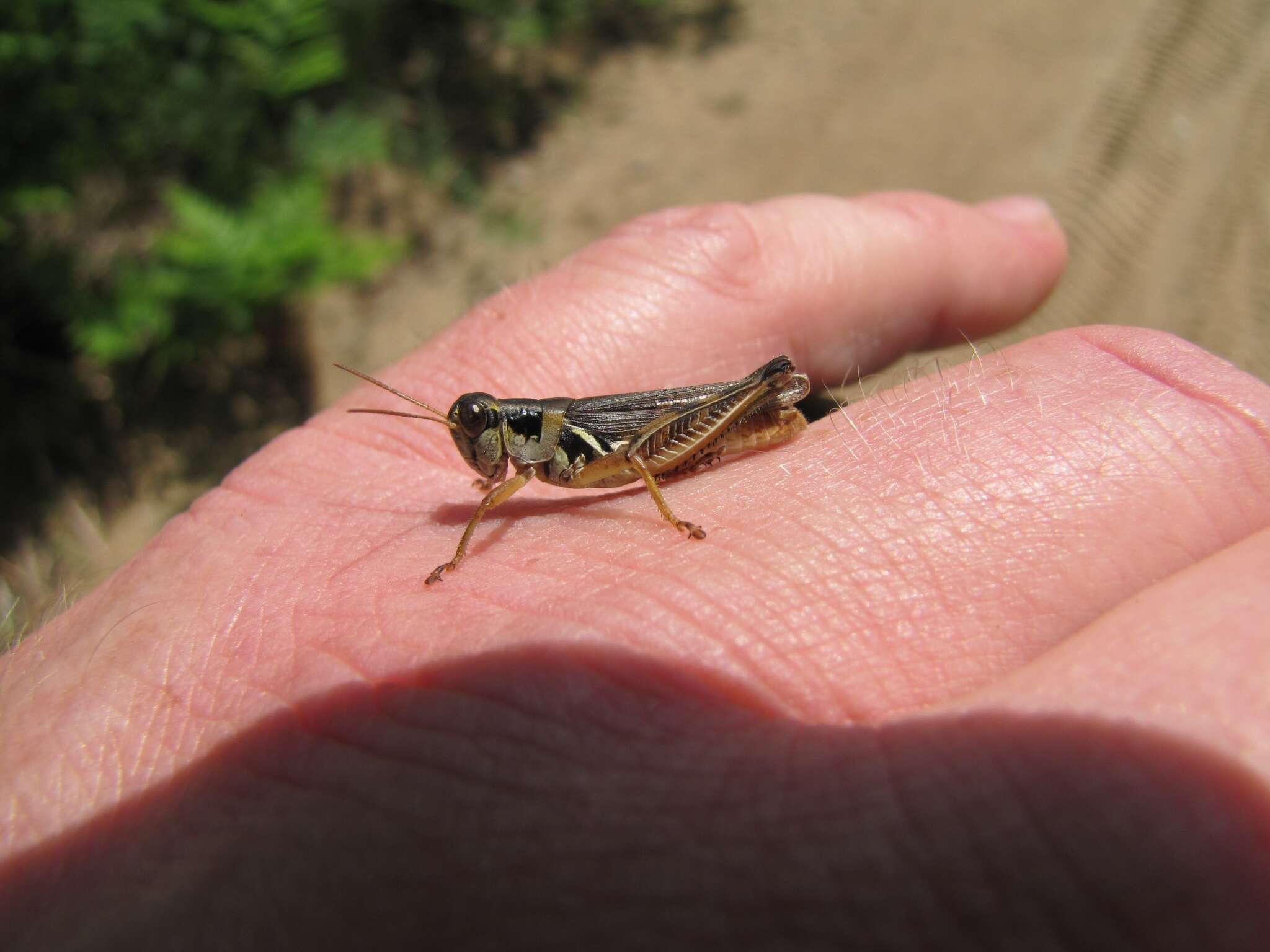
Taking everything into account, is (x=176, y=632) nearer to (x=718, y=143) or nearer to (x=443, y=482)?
(x=443, y=482)

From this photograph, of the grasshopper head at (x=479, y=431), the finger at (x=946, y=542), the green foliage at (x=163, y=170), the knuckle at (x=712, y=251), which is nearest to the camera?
the finger at (x=946, y=542)

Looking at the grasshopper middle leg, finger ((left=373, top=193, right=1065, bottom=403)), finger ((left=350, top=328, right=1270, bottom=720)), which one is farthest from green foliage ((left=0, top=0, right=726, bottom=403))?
finger ((left=350, top=328, right=1270, bottom=720))

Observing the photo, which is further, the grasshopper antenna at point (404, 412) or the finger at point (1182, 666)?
the grasshopper antenna at point (404, 412)

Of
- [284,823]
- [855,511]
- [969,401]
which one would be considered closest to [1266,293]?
[969,401]

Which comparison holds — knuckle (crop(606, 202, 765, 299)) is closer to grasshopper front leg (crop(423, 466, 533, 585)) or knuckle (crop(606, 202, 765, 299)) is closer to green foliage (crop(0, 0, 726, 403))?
grasshopper front leg (crop(423, 466, 533, 585))

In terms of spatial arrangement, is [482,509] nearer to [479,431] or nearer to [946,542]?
[479,431]

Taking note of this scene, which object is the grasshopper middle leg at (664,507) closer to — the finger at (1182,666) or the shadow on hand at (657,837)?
the shadow on hand at (657,837)

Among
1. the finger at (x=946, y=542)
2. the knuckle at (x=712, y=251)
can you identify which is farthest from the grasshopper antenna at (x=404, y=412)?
the knuckle at (x=712, y=251)
